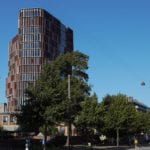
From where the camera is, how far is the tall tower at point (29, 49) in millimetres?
185375

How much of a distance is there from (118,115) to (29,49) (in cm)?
10771

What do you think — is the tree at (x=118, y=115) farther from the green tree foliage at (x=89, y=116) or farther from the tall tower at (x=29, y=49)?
the tall tower at (x=29, y=49)

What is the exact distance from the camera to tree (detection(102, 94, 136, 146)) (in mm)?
83812

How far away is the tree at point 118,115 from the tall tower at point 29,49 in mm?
96509

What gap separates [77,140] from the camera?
96500 millimetres

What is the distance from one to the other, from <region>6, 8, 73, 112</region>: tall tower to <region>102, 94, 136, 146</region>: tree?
96.5m

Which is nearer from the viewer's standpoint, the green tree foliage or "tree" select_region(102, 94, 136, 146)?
the green tree foliage

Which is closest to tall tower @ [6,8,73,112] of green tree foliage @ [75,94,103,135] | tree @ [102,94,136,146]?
tree @ [102,94,136,146]

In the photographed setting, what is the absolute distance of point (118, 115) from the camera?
276 ft

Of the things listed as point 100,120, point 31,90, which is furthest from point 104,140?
point 31,90

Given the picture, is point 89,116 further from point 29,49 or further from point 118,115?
point 29,49

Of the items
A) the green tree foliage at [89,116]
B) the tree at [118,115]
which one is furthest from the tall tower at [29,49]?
the green tree foliage at [89,116]

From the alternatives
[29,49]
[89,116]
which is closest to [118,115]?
[89,116]

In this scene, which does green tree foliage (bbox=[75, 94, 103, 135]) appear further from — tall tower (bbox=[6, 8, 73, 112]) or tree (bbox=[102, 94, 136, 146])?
tall tower (bbox=[6, 8, 73, 112])
